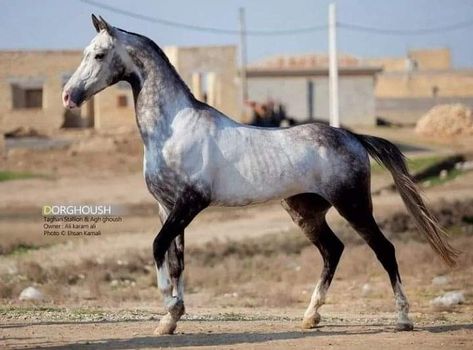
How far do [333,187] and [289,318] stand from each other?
1.99 metres

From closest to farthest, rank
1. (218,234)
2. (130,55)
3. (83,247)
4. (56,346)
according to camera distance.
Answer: (56,346) → (130,55) → (83,247) → (218,234)

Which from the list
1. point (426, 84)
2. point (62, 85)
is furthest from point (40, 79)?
point (426, 84)

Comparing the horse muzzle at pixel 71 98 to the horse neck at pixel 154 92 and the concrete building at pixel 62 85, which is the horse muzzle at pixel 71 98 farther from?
Result: the concrete building at pixel 62 85

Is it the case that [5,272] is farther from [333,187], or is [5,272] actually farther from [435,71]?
[435,71]

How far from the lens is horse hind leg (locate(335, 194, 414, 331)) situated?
29.3ft

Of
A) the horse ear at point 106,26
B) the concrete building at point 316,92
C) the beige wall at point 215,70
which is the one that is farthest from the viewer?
the concrete building at point 316,92

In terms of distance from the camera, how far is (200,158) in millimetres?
8578

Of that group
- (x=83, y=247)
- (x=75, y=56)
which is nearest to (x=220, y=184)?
(x=83, y=247)

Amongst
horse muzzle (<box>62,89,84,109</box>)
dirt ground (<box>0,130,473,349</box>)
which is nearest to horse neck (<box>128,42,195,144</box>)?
horse muzzle (<box>62,89,84,109</box>)

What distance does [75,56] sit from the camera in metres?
37.3

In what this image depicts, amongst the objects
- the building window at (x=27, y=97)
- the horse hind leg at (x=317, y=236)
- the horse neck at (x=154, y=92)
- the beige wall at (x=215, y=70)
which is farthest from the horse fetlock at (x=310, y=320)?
the beige wall at (x=215, y=70)

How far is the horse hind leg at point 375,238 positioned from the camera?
894 centimetres

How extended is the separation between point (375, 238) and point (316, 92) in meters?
40.2

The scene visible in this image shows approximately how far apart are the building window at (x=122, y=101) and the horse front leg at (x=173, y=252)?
99.3 ft
